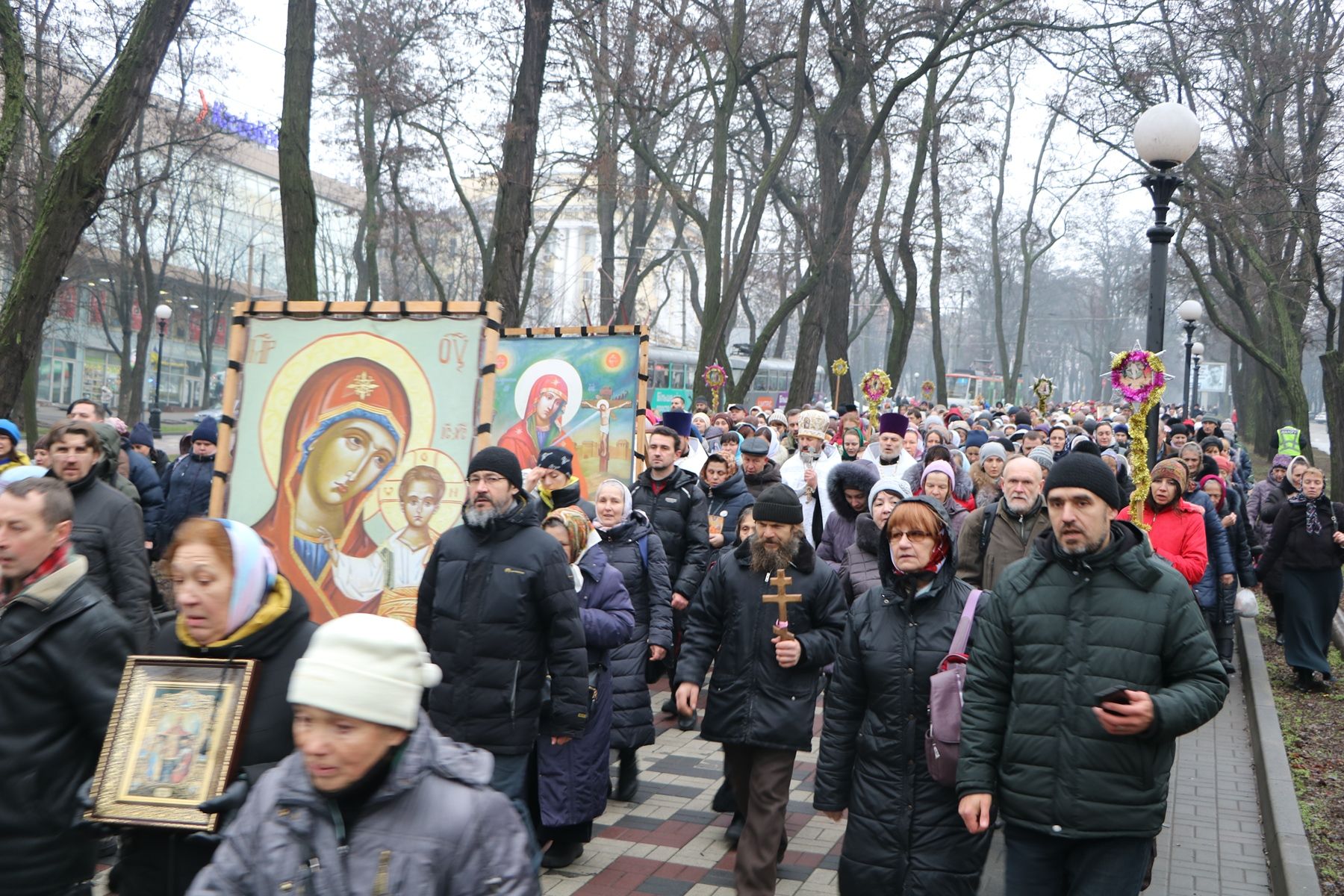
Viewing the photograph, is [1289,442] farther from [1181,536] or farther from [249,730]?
[249,730]

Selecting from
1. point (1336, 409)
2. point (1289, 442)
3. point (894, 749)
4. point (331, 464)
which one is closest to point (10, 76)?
→ point (331, 464)

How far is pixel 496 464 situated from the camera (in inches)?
209

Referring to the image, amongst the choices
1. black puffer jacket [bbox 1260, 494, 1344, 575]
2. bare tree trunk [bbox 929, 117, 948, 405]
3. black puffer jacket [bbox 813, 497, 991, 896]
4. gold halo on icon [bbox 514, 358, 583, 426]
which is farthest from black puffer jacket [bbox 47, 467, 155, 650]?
bare tree trunk [bbox 929, 117, 948, 405]

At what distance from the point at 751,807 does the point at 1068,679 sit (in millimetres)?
2255

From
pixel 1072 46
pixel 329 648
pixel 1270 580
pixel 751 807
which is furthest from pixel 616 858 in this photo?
pixel 1072 46

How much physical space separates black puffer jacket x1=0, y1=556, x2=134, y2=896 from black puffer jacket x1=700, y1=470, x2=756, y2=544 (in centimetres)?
618

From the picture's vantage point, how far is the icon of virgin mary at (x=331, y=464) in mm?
6848

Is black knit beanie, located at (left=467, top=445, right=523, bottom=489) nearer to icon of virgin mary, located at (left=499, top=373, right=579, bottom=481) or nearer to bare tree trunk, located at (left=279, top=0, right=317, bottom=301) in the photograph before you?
icon of virgin mary, located at (left=499, top=373, right=579, bottom=481)

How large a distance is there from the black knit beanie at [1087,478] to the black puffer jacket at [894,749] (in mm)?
626

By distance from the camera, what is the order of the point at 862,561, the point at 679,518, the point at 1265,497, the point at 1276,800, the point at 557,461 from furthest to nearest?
the point at 1265,497, the point at 679,518, the point at 862,561, the point at 1276,800, the point at 557,461

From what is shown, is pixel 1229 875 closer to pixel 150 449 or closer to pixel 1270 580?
pixel 1270 580

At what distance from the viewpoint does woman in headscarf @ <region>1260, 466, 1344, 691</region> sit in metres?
11.0

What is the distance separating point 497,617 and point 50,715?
1.98 m

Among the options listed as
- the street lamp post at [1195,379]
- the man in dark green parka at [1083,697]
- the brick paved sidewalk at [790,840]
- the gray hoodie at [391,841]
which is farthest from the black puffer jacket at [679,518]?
the street lamp post at [1195,379]
